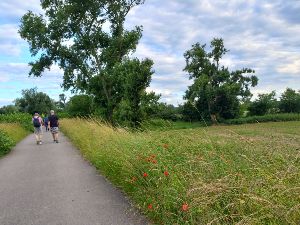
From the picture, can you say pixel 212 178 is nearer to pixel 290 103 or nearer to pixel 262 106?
pixel 262 106

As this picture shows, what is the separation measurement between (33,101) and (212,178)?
10625cm

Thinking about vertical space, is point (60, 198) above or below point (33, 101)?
below

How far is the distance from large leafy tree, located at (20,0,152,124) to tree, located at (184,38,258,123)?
26.1m

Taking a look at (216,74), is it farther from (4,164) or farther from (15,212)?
(15,212)

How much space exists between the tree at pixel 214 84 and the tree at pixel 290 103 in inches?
297

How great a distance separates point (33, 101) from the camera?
350 feet

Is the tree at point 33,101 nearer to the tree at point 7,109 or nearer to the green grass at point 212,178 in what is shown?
the tree at point 7,109

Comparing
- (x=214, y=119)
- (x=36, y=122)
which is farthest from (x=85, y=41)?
(x=214, y=119)

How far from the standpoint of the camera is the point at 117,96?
40.4 metres

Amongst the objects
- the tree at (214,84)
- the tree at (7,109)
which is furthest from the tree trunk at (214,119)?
the tree at (7,109)

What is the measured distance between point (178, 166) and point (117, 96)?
33.7m

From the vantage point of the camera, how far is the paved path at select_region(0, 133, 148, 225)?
6.74 m

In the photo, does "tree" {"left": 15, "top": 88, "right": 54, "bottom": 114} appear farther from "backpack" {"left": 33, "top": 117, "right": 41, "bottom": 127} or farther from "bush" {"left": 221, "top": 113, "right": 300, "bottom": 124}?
"backpack" {"left": 33, "top": 117, "right": 41, "bottom": 127}

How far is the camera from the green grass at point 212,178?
15.1 feet
